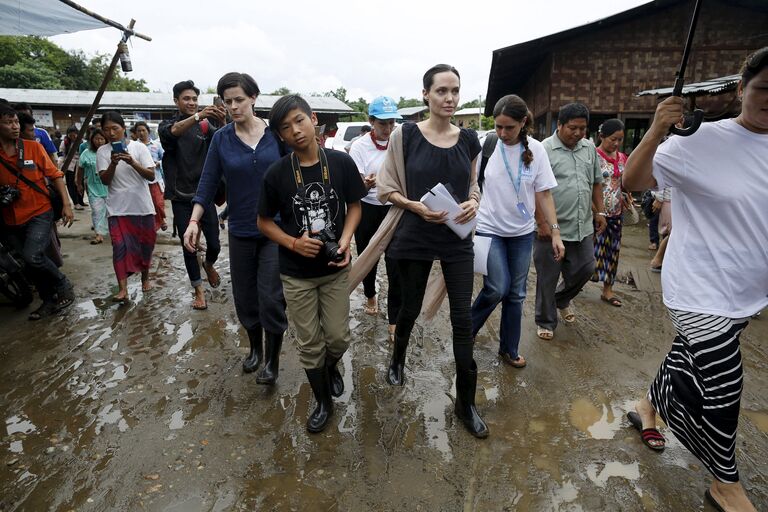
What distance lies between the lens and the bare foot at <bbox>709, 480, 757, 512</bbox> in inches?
79.9

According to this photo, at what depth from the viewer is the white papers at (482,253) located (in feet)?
10.5

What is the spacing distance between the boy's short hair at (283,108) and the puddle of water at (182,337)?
2.18 m

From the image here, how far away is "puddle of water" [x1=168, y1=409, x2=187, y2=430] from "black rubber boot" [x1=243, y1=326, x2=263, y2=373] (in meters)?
0.59

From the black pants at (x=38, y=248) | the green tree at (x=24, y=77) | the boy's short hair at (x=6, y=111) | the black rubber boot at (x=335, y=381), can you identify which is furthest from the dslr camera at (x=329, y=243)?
the green tree at (x=24, y=77)

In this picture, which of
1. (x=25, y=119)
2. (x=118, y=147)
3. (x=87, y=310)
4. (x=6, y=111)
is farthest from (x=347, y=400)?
(x=25, y=119)

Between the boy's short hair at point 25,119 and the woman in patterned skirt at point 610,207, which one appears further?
the boy's short hair at point 25,119

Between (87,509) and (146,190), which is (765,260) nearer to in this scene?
(87,509)

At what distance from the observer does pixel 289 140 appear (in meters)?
2.51

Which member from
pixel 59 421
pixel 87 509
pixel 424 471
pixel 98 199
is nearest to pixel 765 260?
pixel 424 471

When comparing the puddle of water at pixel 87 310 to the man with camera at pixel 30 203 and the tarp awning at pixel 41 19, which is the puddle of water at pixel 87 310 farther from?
the tarp awning at pixel 41 19

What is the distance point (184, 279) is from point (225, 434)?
10.8ft

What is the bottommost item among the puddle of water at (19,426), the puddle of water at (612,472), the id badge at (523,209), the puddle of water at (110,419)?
the puddle of water at (19,426)

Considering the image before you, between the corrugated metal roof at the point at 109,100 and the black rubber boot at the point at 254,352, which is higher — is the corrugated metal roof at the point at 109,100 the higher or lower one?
the higher one

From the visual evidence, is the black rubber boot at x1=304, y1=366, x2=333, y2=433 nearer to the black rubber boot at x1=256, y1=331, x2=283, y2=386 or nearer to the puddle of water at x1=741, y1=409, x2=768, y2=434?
the black rubber boot at x1=256, y1=331, x2=283, y2=386
